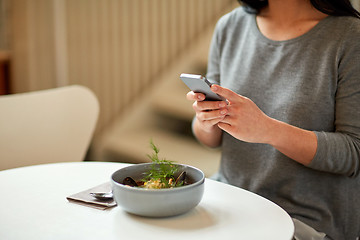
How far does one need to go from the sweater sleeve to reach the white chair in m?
Answer: 0.87

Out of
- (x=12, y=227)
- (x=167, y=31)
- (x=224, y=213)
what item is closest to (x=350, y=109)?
(x=224, y=213)

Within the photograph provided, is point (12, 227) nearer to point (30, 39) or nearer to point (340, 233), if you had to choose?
point (340, 233)

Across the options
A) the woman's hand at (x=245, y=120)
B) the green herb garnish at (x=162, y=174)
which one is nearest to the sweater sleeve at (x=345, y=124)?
the woman's hand at (x=245, y=120)

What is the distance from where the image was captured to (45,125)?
1621mm

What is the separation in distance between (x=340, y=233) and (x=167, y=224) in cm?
62

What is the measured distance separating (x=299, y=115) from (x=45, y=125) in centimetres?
88

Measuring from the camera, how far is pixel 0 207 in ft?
3.04

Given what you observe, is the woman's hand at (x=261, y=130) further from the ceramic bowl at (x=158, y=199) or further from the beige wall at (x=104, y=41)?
the beige wall at (x=104, y=41)

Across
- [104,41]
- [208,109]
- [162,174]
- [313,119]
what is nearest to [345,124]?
[313,119]

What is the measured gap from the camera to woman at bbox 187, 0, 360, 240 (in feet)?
3.75

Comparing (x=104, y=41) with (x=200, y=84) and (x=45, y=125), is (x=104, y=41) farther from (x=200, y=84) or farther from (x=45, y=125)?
(x=200, y=84)

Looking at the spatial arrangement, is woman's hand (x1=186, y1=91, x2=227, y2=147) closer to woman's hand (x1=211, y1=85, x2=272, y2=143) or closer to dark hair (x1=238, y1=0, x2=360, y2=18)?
woman's hand (x1=211, y1=85, x2=272, y2=143)

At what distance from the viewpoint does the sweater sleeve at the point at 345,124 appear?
1.15 meters

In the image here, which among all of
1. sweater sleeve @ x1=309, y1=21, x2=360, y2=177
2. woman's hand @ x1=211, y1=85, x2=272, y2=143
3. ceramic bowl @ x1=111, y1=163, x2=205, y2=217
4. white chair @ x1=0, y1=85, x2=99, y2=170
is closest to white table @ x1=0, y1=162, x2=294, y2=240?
ceramic bowl @ x1=111, y1=163, x2=205, y2=217
